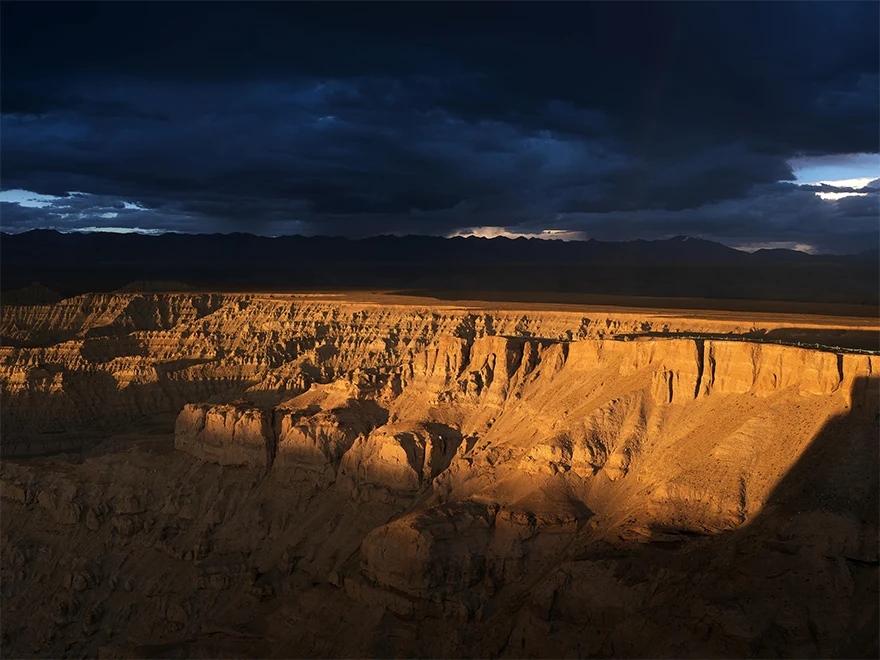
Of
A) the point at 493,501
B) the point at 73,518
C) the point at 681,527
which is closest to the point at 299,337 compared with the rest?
the point at 73,518

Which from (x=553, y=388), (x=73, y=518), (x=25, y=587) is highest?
(x=553, y=388)

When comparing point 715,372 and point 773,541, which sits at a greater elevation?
point 715,372

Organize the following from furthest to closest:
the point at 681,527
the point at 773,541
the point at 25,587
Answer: the point at 25,587
the point at 681,527
the point at 773,541

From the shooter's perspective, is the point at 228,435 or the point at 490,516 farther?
the point at 228,435

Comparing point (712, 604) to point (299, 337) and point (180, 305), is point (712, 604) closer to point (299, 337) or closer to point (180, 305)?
point (299, 337)

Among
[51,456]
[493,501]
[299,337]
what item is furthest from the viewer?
[299,337]

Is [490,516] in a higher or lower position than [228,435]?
lower

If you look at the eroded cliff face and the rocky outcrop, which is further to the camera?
the rocky outcrop

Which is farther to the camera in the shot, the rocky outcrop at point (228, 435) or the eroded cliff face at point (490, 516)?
the rocky outcrop at point (228, 435)
